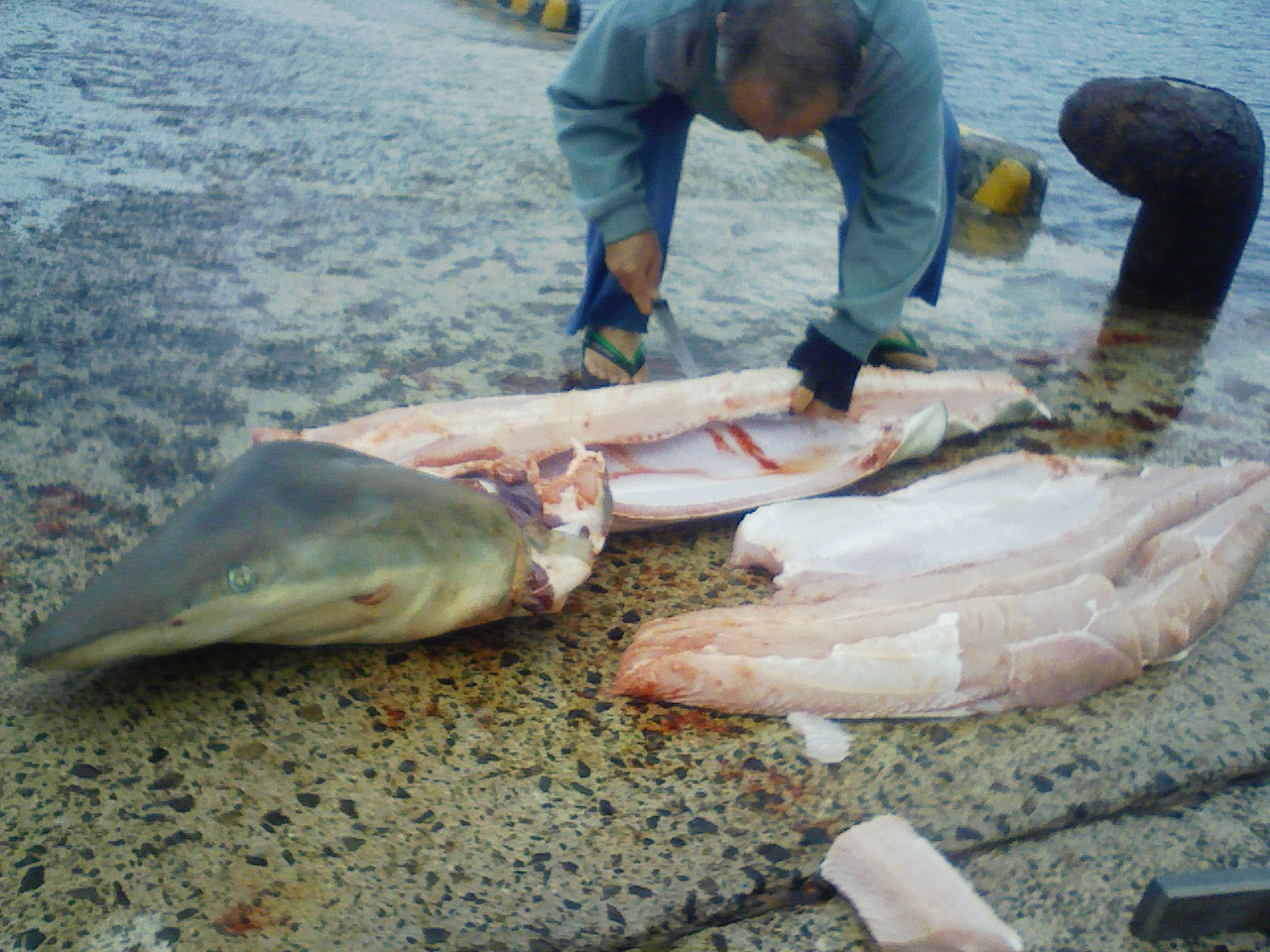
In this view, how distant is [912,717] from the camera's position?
165 centimetres

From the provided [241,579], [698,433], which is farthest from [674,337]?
[241,579]

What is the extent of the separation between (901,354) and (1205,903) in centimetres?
183

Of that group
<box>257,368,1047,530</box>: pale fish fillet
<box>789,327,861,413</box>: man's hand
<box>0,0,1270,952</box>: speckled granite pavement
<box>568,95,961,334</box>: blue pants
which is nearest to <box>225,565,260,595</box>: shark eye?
<box>0,0,1270,952</box>: speckled granite pavement

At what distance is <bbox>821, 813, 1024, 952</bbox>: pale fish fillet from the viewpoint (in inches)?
50.1

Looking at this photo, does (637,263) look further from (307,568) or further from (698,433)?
(307,568)

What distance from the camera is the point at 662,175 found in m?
2.62

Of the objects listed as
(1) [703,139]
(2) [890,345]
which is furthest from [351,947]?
(1) [703,139]

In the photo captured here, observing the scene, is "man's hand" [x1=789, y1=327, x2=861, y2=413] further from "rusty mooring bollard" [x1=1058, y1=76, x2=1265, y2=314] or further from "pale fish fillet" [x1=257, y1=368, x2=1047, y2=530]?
"rusty mooring bollard" [x1=1058, y1=76, x2=1265, y2=314]

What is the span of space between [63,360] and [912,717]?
206 centimetres

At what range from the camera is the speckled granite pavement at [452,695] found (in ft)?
4.30

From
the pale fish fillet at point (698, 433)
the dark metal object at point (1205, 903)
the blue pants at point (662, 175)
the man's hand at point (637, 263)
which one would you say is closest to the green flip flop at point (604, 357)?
the blue pants at point (662, 175)

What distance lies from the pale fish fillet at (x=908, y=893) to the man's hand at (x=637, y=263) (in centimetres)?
143

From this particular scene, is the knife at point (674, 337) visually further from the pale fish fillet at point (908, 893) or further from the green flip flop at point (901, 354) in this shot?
the pale fish fillet at point (908, 893)

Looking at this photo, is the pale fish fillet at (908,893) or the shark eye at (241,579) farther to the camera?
the shark eye at (241,579)
